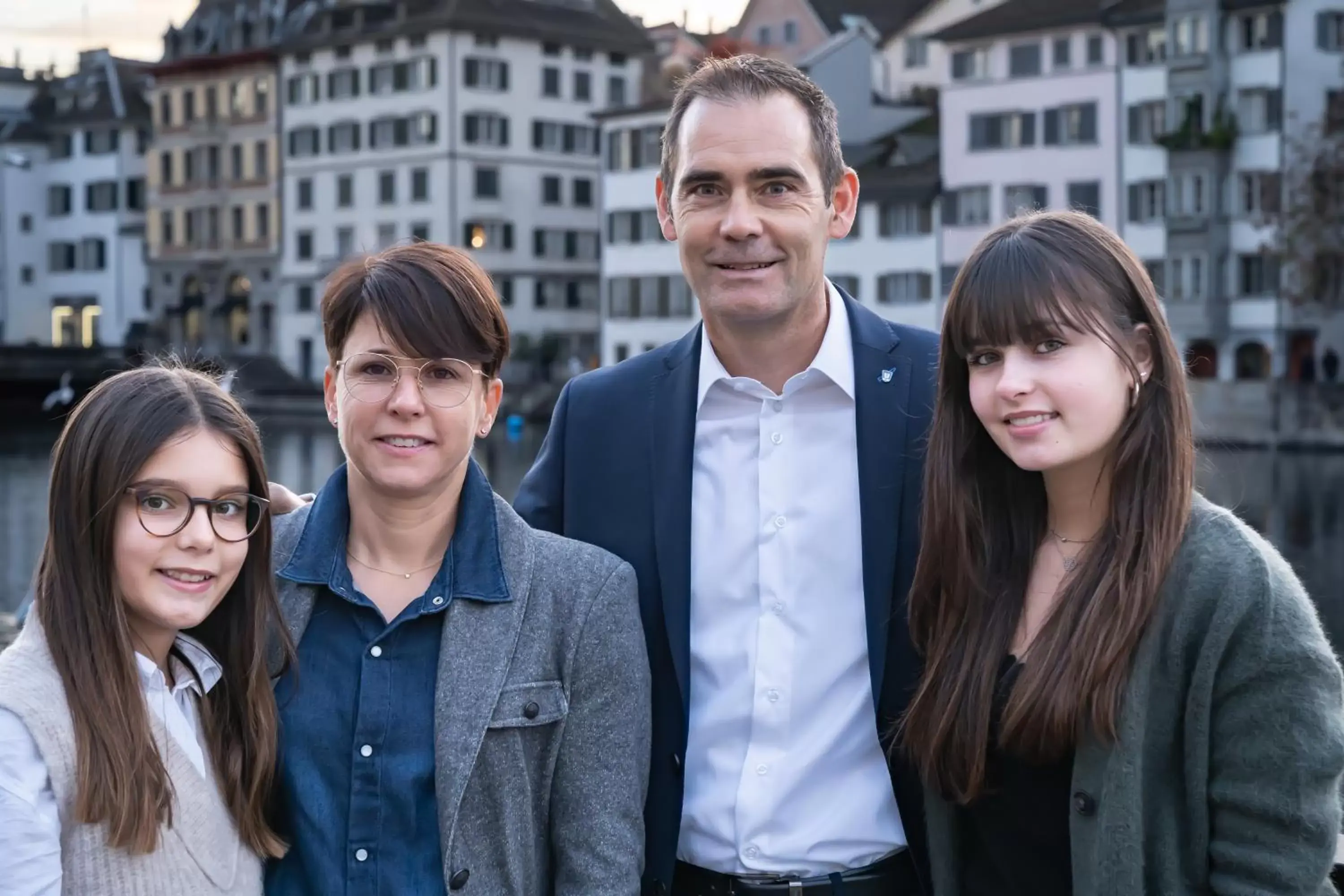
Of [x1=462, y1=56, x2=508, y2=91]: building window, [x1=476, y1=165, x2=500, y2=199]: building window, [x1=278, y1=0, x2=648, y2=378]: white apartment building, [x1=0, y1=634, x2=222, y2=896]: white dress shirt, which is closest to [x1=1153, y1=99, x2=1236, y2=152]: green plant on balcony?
[x1=278, y1=0, x2=648, y2=378]: white apartment building

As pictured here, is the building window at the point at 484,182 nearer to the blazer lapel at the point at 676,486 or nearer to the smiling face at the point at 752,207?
the blazer lapel at the point at 676,486

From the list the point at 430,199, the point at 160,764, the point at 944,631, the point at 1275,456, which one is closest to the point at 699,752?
the point at 944,631

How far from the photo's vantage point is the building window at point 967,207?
165 ft

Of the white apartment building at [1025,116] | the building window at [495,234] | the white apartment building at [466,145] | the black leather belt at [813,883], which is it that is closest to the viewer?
the black leather belt at [813,883]

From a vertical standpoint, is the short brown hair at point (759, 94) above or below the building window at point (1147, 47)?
below

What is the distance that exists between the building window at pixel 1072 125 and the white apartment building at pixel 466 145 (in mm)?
18625

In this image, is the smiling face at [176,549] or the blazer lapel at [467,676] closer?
the smiling face at [176,549]

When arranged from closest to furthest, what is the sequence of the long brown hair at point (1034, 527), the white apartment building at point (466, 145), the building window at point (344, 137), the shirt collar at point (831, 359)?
the long brown hair at point (1034, 527), the shirt collar at point (831, 359), the white apartment building at point (466, 145), the building window at point (344, 137)

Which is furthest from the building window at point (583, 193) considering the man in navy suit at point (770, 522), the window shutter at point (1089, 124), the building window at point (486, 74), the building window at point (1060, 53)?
the man in navy suit at point (770, 522)

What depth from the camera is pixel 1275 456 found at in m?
37.8

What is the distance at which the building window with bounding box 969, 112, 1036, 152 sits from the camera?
5025 cm

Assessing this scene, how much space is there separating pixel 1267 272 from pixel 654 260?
19344mm

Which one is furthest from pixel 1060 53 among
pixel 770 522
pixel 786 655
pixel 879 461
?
pixel 786 655

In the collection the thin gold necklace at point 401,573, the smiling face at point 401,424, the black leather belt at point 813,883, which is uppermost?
the smiling face at point 401,424
